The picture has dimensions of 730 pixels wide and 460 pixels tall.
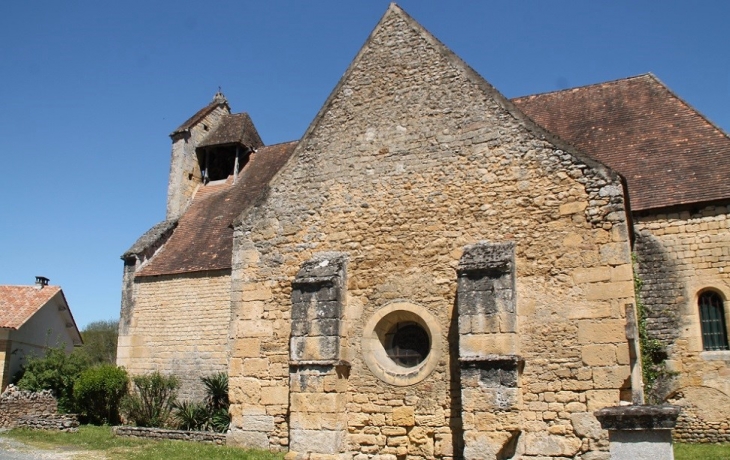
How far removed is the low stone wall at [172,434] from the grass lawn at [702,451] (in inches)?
318

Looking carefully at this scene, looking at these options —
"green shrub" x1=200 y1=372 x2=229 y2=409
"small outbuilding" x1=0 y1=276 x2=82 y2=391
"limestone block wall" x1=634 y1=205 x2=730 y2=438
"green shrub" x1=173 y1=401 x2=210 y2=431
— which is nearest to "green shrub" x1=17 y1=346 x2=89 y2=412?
"small outbuilding" x1=0 y1=276 x2=82 y2=391

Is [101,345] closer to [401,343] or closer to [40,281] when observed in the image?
[40,281]

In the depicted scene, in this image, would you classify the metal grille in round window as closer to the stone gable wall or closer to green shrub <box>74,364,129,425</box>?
the stone gable wall

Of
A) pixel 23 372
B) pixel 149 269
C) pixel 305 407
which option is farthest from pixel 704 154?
pixel 23 372

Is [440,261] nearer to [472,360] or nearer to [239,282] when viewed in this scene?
[472,360]

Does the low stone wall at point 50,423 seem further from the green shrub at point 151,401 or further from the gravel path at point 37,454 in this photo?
the gravel path at point 37,454

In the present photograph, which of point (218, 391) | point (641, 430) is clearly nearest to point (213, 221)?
point (218, 391)

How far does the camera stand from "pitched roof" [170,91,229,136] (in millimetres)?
22688

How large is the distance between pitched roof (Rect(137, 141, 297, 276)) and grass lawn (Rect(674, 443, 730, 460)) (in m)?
12.1

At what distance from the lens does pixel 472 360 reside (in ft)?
28.1

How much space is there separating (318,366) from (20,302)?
18.7m

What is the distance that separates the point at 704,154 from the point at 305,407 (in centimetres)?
1033

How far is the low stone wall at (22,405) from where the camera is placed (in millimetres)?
18312

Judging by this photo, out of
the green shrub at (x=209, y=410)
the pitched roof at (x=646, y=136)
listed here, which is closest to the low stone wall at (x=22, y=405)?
the green shrub at (x=209, y=410)
